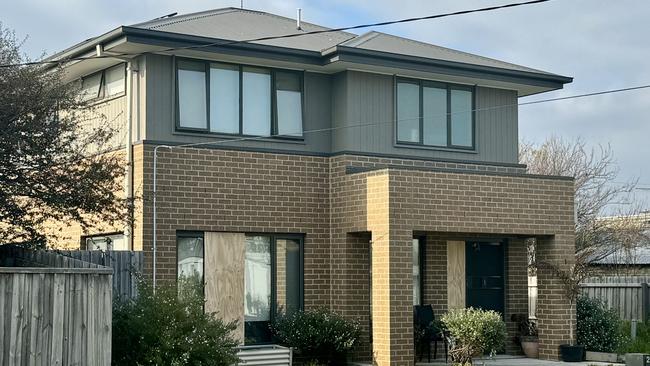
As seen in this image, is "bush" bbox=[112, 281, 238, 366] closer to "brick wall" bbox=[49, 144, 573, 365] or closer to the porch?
"brick wall" bbox=[49, 144, 573, 365]

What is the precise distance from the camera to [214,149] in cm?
2002

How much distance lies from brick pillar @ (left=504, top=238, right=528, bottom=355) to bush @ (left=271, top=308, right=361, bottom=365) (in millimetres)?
4368

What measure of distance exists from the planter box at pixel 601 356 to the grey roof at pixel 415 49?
19.7 ft

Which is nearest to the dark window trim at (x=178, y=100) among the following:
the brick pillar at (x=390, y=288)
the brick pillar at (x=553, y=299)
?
the brick pillar at (x=390, y=288)

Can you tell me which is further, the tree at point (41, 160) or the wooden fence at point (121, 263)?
the wooden fence at point (121, 263)

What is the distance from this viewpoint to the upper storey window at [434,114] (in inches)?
862

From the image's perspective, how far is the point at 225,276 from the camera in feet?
65.6

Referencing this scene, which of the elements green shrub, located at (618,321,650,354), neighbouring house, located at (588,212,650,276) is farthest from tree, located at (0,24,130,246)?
neighbouring house, located at (588,212,650,276)

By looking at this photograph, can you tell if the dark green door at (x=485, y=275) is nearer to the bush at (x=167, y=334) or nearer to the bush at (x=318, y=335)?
the bush at (x=318, y=335)

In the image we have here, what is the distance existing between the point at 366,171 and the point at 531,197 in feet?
11.9

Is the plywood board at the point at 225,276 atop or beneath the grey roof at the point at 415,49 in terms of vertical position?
beneath

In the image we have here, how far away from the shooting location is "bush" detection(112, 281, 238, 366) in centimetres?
1438

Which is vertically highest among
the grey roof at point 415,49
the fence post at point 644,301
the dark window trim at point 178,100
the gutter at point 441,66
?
the grey roof at point 415,49

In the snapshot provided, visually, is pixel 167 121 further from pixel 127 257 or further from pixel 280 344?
pixel 280 344
